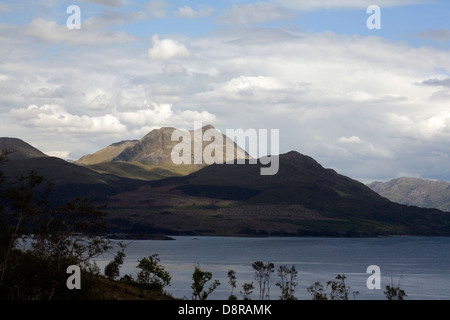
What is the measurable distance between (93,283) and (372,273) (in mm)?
159186

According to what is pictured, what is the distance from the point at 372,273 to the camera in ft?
643

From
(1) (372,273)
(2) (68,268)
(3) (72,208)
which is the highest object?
(3) (72,208)
